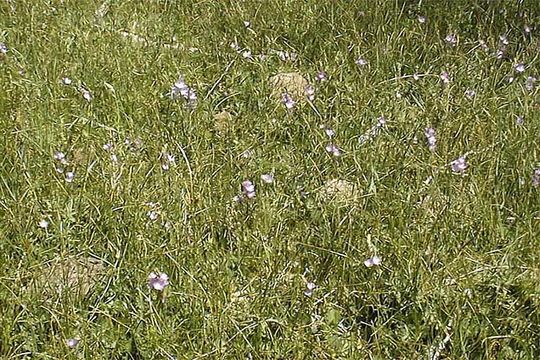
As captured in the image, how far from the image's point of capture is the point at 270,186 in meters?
3.33

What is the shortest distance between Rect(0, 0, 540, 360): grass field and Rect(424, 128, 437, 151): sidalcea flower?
0.04 feet

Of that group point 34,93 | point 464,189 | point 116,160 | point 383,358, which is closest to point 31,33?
point 34,93

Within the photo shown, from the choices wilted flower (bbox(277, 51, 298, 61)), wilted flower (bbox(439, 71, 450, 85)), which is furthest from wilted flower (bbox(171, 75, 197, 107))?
wilted flower (bbox(439, 71, 450, 85))

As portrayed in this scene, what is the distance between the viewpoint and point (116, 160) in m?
3.41

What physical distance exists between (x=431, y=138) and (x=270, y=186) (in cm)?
77

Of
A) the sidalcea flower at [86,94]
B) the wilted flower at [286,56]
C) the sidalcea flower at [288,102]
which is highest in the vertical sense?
the sidalcea flower at [288,102]

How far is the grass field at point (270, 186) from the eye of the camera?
2.57 meters

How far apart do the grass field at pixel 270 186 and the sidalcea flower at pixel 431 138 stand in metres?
0.01

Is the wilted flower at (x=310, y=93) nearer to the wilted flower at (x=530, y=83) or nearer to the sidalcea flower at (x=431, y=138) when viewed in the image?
the sidalcea flower at (x=431, y=138)

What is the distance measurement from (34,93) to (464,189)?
2.12 metres

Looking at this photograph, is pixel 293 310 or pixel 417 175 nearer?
pixel 293 310

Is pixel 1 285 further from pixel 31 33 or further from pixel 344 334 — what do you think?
pixel 31 33

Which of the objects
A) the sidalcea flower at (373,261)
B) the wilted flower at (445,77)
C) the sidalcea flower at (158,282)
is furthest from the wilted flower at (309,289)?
the wilted flower at (445,77)

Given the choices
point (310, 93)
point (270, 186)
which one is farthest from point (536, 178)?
point (310, 93)
